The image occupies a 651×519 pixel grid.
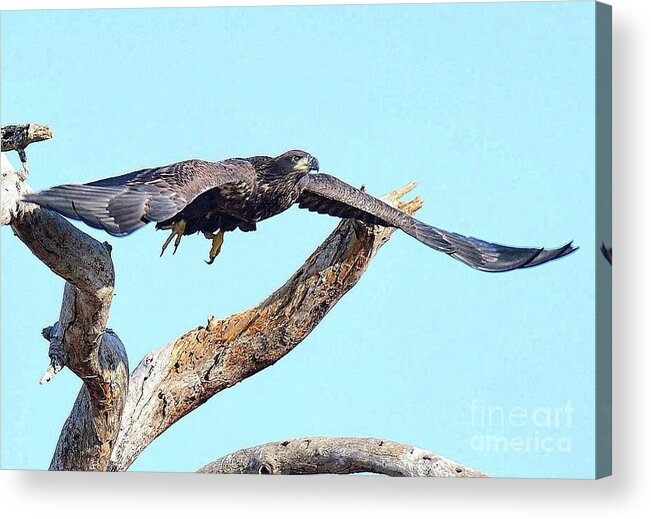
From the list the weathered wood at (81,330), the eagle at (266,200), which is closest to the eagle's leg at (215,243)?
the eagle at (266,200)

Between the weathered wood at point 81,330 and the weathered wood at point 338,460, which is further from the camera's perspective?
the weathered wood at point 338,460

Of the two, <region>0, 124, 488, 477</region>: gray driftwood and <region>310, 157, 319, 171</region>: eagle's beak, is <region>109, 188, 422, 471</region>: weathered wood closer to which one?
<region>0, 124, 488, 477</region>: gray driftwood

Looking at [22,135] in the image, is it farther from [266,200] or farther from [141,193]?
[266,200]

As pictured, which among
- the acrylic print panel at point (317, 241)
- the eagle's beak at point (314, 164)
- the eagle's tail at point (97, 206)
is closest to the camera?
the eagle's tail at point (97, 206)

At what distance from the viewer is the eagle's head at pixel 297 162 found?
5.15 meters

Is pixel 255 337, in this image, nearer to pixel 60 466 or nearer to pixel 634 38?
pixel 60 466

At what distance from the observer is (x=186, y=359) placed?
5.40m

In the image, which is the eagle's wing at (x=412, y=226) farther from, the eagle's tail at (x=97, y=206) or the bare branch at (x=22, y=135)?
the bare branch at (x=22, y=135)

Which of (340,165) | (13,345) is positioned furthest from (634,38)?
(13,345)

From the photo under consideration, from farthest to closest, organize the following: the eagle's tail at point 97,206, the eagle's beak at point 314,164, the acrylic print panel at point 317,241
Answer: the eagle's beak at point 314,164 → the acrylic print panel at point 317,241 → the eagle's tail at point 97,206

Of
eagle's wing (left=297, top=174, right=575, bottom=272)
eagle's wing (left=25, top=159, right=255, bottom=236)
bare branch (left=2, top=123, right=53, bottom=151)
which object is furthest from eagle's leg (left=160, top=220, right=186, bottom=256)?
bare branch (left=2, top=123, right=53, bottom=151)

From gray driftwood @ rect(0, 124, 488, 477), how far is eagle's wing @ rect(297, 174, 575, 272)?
0.05 m

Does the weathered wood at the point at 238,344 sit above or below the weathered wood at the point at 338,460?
above

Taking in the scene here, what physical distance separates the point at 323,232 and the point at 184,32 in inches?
34.0
